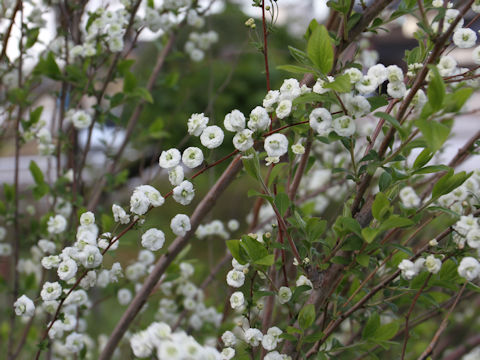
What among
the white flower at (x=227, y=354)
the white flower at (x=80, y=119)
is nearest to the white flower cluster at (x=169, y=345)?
the white flower at (x=227, y=354)

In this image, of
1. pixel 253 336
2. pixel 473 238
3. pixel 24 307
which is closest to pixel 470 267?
pixel 473 238

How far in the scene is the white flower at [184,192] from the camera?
90 centimetres

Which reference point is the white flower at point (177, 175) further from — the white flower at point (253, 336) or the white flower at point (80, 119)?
the white flower at point (80, 119)

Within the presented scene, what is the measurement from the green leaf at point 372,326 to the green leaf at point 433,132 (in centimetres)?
39

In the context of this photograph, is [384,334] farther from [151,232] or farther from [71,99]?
[71,99]

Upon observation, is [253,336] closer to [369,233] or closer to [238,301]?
[238,301]

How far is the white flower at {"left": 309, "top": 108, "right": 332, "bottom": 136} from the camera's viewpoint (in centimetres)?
81

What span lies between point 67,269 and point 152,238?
161 millimetres

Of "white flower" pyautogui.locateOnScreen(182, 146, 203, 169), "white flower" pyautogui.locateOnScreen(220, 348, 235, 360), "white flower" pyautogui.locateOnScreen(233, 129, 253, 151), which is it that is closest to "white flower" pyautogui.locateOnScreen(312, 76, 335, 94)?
"white flower" pyautogui.locateOnScreen(233, 129, 253, 151)

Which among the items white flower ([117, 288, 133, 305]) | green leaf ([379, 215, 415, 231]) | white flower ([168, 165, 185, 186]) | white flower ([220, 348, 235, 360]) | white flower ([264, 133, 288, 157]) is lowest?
white flower ([117, 288, 133, 305])

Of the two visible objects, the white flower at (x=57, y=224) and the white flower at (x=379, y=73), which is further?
the white flower at (x=57, y=224)

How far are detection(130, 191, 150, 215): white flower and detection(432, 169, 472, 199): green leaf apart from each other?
51 cm

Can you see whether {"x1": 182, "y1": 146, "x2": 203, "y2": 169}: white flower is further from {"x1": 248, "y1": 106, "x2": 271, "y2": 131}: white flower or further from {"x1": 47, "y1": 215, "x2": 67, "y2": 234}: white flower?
{"x1": 47, "y1": 215, "x2": 67, "y2": 234}: white flower

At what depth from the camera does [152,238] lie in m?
0.96
